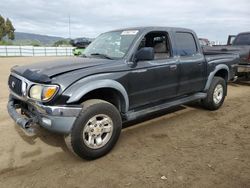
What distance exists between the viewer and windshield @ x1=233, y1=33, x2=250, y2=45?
10719 millimetres

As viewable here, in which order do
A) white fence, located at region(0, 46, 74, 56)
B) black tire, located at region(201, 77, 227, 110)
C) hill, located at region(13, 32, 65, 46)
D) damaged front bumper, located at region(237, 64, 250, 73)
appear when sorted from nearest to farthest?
black tire, located at region(201, 77, 227, 110) → damaged front bumper, located at region(237, 64, 250, 73) → white fence, located at region(0, 46, 74, 56) → hill, located at region(13, 32, 65, 46)

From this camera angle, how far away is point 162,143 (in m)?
4.48

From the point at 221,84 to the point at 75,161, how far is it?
13.5 ft

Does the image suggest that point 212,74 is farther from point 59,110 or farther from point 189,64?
point 59,110

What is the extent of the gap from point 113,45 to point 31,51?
30.9 metres

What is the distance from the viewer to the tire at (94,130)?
3625 mm

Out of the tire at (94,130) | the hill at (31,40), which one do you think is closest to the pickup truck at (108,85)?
the tire at (94,130)

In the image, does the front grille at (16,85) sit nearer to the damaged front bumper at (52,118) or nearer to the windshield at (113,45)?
the damaged front bumper at (52,118)

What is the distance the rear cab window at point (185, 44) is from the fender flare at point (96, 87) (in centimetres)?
169

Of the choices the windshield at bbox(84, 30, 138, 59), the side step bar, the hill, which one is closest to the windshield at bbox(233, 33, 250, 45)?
the side step bar

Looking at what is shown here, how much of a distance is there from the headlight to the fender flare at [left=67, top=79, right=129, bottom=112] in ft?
0.75

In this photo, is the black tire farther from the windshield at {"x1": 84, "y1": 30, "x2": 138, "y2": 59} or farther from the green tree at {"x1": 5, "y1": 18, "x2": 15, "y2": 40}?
the green tree at {"x1": 5, "y1": 18, "x2": 15, "y2": 40}

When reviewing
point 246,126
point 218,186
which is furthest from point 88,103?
point 246,126

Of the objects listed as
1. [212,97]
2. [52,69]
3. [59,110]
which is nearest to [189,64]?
[212,97]
